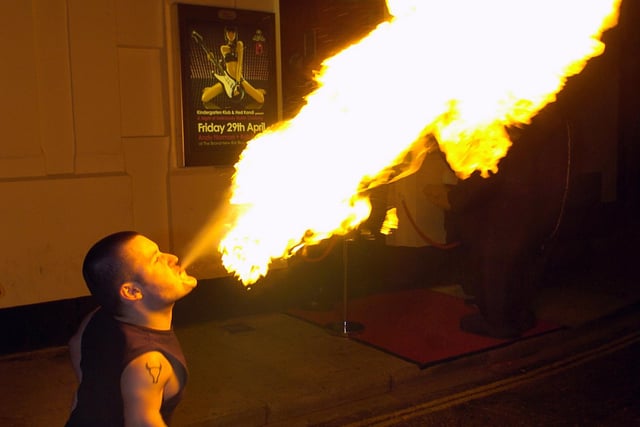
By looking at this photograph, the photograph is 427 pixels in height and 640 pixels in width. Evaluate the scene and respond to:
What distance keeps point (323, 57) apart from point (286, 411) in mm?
4495

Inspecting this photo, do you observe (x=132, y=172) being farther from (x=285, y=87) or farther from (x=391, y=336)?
(x=391, y=336)

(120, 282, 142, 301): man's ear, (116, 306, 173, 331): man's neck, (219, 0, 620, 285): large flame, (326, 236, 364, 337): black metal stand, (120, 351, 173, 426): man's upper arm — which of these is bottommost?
(326, 236, 364, 337): black metal stand

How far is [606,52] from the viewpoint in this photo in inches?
507

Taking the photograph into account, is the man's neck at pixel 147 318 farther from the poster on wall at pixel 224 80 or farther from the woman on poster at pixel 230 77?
the woman on poster at pixel 230 77

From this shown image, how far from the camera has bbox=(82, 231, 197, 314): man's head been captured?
280 cm

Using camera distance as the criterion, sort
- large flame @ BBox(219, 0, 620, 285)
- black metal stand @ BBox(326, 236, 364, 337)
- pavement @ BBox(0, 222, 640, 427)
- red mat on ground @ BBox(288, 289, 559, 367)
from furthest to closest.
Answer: black metal stand @ BBox(326, 236, 364, 337)
red mat on ground @ BBox(288, 289, 559, 367)
pavement @ BBox(0, 222, 640, 427)
large flame @ BBox(219, 0, 620, 285)

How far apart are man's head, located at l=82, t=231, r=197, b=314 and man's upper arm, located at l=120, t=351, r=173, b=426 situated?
0.84ft

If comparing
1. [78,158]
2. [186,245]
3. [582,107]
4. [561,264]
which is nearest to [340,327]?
[186,245]

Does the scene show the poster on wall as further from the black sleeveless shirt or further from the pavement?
the black sleeveless shirt

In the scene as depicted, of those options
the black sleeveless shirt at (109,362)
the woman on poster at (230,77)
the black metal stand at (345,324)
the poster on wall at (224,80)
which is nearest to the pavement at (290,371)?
the black metal stand at (345,324)

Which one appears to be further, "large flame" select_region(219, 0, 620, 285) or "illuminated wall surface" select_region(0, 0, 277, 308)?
"illuminated wall surface" select_region(0, 0, 277, 308)

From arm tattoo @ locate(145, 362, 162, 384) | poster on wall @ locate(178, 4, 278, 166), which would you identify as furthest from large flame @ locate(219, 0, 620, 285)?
poster on wall @ locate(178, 4, 278, 166)

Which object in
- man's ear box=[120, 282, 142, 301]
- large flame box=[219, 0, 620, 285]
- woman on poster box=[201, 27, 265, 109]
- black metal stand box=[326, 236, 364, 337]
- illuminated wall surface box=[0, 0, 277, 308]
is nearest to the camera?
man's ear box=[120, 282, 142, 301]

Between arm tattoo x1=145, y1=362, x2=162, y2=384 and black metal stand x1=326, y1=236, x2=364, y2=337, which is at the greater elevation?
arm tattoo x1=145, y1=362, x2=162, y2=384
